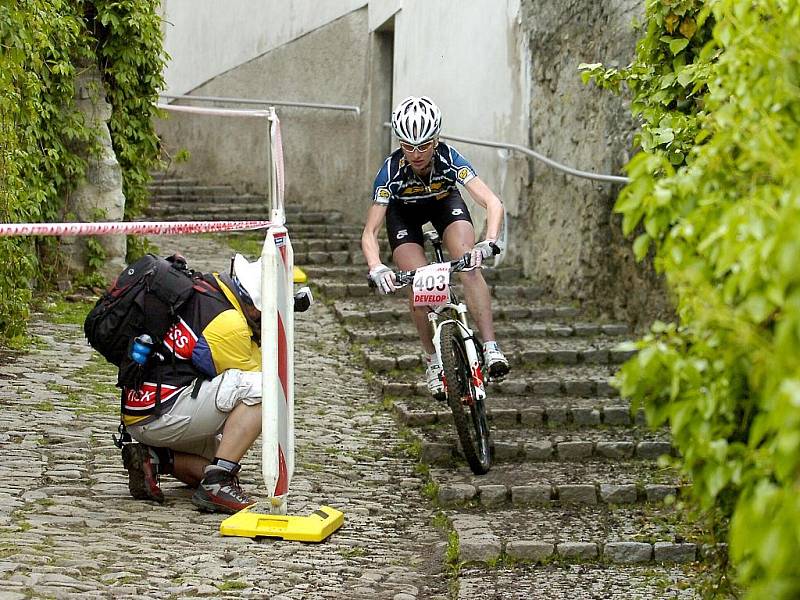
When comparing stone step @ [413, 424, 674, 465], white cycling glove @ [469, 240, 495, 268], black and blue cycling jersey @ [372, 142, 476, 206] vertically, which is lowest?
stone step @ [413, 424, 674, 465]

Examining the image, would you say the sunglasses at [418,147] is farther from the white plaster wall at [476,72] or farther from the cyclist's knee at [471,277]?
the white plaster wall at [476,72]

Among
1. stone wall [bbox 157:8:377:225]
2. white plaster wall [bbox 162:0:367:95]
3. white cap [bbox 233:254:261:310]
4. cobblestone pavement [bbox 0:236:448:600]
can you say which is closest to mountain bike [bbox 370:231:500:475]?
cobblestone pavement [bbox 0:236:448:600]

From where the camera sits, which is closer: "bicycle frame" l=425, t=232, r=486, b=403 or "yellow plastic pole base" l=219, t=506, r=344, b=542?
"yellow plastic pole base" l=219, t=506, r=344, b=542

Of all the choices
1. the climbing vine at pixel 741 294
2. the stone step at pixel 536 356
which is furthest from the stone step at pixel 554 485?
the climbing vine at pixel 741 294

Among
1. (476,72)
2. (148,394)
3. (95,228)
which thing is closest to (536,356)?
(148,394)

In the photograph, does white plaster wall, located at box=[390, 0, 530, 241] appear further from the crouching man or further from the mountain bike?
the crouching man

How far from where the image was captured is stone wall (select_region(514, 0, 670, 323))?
1021 centimetres

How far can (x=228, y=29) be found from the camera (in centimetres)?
1845

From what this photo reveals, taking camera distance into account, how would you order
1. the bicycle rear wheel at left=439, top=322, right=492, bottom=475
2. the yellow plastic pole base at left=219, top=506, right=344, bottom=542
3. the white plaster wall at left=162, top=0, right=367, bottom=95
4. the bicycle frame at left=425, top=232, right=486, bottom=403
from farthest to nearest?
the white plaster wall at left=162, top=0, right=367, bottom=95
the bicycle frame at left=425, top=232, right=486, bottom=403
the bicycle rear wheel at left=439, top=322, right=492, bottom=475
the yellow plastic pole base at left=219, top=506, right=344, bottom=542

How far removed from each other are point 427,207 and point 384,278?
A: 0.97 meters

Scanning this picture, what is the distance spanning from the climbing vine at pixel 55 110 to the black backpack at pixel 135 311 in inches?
109

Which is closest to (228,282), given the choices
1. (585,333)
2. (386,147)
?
(585,333)

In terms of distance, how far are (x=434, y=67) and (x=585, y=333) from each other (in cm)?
439

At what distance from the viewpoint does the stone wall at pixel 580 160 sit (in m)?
10.2
